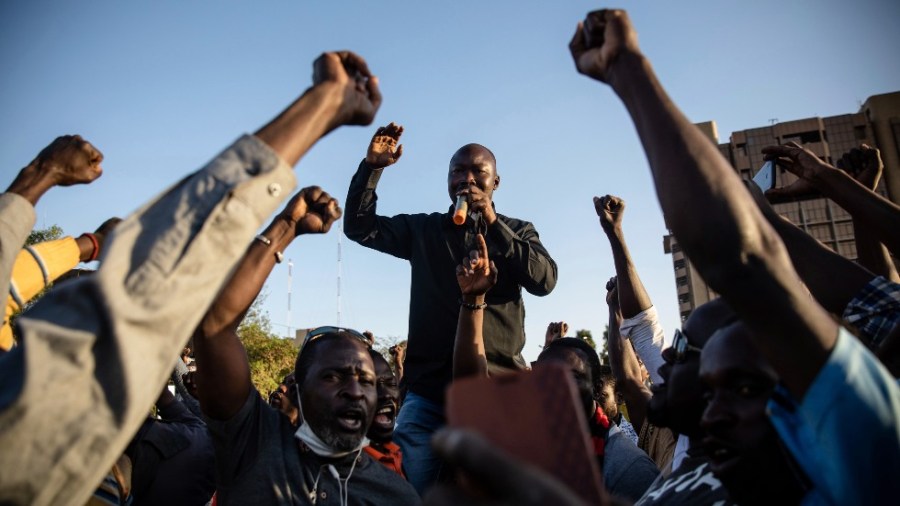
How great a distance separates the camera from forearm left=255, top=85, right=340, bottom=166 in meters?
1.38

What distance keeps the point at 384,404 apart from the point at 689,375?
2.34 meters

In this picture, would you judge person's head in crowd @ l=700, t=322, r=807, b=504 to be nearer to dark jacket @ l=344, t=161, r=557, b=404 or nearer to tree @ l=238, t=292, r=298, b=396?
dark jacket @ l=344, t=161, r=557, b=404

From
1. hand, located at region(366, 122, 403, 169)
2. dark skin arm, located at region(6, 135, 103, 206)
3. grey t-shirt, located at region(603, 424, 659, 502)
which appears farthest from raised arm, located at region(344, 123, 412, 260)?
grey t-shirt, located at region(603, 424, 659, 502)

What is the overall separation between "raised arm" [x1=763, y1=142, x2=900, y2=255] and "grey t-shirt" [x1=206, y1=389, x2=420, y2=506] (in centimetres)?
247

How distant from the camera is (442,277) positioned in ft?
13.3

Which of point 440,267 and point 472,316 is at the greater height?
point 440,267

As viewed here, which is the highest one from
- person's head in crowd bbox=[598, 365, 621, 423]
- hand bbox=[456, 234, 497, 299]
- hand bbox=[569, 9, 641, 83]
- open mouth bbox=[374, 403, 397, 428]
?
hand bbox=[569, 9, 641, 83]

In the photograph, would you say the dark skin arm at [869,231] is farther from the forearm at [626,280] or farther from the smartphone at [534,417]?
the smartphone at [534,417]

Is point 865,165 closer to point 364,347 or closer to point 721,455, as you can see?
point 721,455

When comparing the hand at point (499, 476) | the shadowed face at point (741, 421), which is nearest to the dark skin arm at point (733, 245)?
the shadowed face at point (741, 421)

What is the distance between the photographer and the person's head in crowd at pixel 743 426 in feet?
4.84

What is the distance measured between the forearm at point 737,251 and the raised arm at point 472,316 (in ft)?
6.67

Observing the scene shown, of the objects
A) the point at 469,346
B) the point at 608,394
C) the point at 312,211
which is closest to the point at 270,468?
the point at 312,211

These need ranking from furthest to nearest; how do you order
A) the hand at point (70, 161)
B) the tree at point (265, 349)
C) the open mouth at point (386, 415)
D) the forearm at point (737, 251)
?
1. the tree at point (265, 349)
2. the open mouth at point (386, 415)
3. the hand at point (70, 161)
4. the forearm at point (737, 251)
